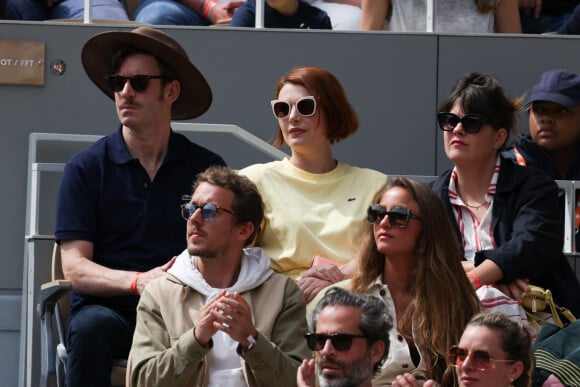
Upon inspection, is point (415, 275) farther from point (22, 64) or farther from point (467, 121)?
point (22, 64)

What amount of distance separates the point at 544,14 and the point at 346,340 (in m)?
4.74

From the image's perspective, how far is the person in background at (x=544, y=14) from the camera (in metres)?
9.93

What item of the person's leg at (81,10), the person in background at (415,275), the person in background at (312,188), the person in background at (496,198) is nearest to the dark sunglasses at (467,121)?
the person in background at (496,198)

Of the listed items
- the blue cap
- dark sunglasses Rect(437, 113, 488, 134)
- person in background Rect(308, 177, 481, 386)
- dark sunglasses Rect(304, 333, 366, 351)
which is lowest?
dark sunglasses Rect(304, 333, 366, 351)

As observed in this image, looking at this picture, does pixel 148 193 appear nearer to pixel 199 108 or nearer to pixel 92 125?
pixel 199 108

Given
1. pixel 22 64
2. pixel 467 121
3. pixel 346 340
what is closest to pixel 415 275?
pixel 346 340

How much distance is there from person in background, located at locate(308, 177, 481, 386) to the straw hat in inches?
52.6

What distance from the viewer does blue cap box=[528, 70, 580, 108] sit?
8320 mm

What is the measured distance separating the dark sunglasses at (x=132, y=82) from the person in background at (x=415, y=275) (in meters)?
1.30

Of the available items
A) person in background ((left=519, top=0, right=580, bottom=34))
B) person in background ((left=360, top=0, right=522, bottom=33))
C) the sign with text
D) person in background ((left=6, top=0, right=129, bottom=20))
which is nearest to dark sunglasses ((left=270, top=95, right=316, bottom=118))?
person in background ((left=360, top=0, right=522, bottom=33))

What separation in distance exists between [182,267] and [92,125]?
9.60 feet

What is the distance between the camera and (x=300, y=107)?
7.45 m

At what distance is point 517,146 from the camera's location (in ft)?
26.9

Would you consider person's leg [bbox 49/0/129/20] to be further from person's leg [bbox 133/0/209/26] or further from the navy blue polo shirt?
the navy blue polo shirt
